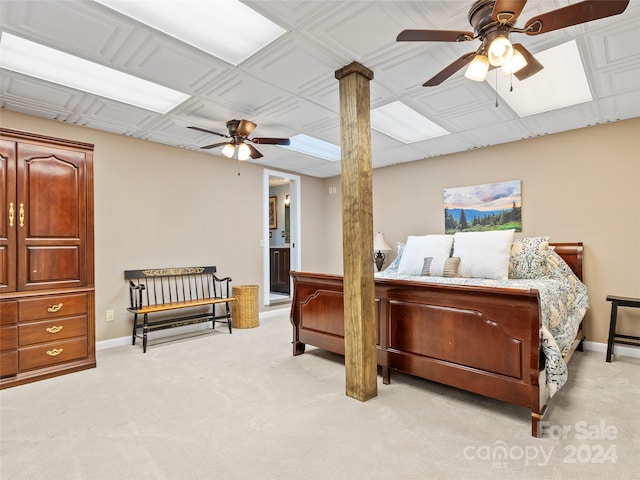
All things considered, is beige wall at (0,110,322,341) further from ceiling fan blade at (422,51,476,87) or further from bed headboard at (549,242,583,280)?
bed headboard at (549,242,583,280)

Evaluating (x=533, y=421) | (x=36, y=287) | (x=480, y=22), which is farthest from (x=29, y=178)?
(x=533, y=421)

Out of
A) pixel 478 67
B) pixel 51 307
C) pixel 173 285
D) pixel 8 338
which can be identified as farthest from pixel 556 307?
pixel 8 338

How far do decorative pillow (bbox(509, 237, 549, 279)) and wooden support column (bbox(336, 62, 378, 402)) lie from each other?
2090 millimetres

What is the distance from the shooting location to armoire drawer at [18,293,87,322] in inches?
113

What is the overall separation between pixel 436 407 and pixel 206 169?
13.3 ft

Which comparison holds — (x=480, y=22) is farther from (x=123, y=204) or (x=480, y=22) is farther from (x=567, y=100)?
(x=123, y=204)

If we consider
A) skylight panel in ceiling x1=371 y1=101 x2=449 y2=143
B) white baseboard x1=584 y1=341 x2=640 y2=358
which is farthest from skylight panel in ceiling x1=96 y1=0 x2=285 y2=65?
white baseboard x1=584 y1=341 x2=640 y2=358

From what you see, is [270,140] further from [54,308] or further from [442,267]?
[54,308]

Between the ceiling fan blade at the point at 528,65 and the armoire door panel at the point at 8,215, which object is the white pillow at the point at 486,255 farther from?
the armoire door panel at the point at 8,215

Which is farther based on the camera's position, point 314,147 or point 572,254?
point 314,147

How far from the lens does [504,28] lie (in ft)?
6.01

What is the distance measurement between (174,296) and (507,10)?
4.36 metres

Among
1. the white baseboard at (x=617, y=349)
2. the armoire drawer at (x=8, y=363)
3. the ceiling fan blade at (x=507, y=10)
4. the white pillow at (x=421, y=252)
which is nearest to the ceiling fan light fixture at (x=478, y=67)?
the ceiling fan blade at (x=507, y=10)

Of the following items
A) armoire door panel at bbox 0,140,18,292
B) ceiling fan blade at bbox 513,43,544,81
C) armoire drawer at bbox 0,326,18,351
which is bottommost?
armoire drawer at bbox 0,326,18,351
